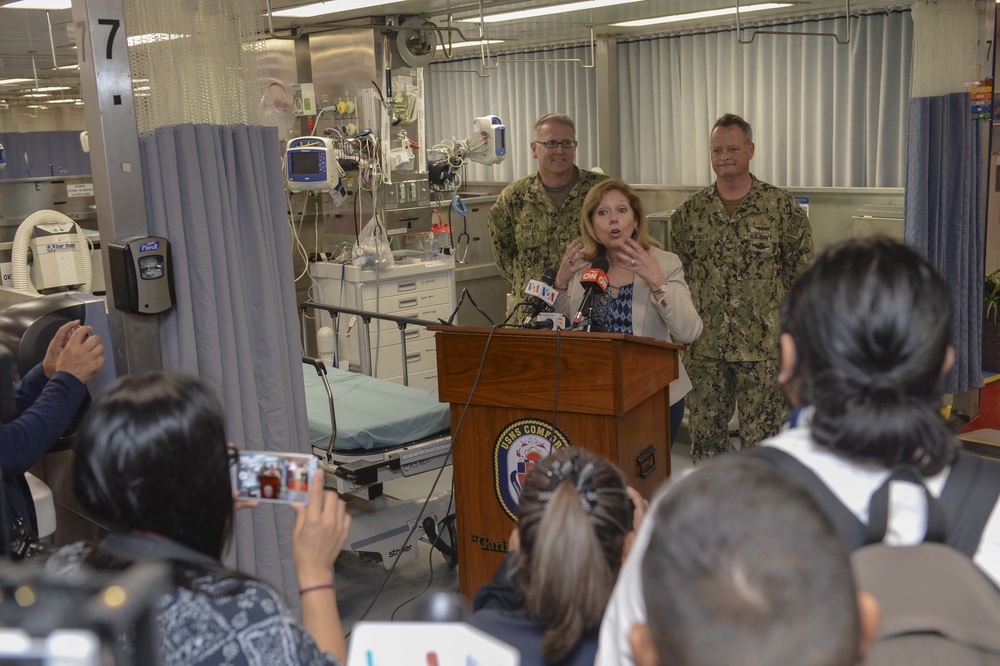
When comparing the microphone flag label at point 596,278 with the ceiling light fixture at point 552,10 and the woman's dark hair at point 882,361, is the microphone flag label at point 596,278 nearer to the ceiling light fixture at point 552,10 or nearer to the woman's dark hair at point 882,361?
the woman's dark hair at point 882,361

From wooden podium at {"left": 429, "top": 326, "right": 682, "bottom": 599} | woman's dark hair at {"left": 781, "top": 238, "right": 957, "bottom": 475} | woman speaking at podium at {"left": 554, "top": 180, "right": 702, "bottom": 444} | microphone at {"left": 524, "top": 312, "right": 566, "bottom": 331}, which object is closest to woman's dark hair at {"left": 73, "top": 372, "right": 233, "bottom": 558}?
woman's dark hair at {"left": 781, "top": 238, "right": 957, "bottom": 475}

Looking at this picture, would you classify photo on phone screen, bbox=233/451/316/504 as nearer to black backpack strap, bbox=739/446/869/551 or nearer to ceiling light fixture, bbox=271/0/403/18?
black backpack strap, bbox=739/446/869/551

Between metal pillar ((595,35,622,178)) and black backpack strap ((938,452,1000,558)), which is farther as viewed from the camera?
metal pillar ((595,35,622,178))

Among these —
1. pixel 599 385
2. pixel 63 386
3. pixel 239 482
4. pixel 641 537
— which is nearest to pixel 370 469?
pixel 599 385

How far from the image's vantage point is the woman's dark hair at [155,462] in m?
1.33

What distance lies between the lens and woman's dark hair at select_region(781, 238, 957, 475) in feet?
3.91

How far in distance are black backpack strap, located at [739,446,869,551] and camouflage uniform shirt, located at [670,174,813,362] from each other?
9.33ft

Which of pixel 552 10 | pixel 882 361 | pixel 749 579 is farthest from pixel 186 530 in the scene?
pixel 552 10

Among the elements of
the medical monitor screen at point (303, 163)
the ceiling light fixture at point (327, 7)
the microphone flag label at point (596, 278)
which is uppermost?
the ceiling light fixture at point (327, 7)

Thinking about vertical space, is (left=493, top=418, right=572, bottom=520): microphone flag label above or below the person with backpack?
below

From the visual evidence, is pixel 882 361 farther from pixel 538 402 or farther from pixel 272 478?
pixel 538 402

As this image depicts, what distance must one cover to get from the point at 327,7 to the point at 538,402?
11.8 ft

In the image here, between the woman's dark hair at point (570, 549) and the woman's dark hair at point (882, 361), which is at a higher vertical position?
the woman's dark hair at point (882, 361)

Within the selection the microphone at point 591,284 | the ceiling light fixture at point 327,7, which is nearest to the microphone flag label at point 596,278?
the microphone at point 591,284
